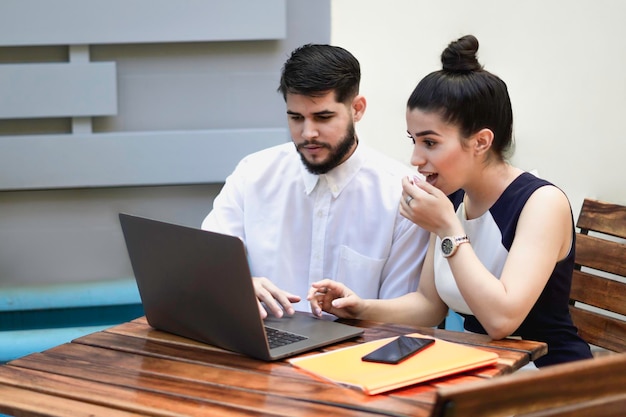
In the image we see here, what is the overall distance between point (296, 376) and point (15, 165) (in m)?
1.79

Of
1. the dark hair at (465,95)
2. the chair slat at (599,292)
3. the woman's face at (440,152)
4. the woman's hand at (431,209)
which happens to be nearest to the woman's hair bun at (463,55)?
the dark hair at (465,95)

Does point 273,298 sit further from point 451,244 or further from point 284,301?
point 451,244

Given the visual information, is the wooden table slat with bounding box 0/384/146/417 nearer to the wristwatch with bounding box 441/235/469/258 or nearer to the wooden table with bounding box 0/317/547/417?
the wooden table with bounding box 0/317/547/417

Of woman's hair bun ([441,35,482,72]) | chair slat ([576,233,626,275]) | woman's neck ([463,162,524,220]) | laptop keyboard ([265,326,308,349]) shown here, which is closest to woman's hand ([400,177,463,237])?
woman's neck ([463,162,524,220])

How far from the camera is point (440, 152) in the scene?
5.74 ft

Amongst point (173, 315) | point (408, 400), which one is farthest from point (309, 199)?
point (408, 400)

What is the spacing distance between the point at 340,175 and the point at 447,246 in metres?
0.52

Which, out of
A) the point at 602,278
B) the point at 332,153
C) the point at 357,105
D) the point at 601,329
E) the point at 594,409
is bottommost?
the point at 601,329

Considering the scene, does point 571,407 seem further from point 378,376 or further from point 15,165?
point 15,165

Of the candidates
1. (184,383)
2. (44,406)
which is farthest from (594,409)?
(44,406)

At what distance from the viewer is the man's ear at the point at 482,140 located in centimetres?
175

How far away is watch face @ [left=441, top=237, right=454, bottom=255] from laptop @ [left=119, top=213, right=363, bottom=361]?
231 millimetres

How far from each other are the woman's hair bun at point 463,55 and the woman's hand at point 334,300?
1.66 feet

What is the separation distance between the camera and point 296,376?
1351 millimetres
